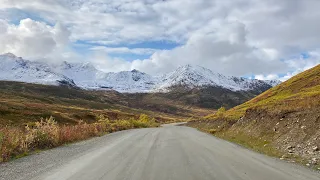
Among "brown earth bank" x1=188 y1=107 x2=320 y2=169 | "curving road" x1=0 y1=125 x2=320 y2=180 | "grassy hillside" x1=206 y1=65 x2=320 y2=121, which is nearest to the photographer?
"curving road" x1=0 y1=125 x2=320 y2=180

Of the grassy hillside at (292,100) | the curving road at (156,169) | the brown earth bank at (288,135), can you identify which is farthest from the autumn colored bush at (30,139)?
the grassy hillside at (292,100)

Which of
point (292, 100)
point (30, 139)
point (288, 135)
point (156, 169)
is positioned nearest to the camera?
point (156, 169)

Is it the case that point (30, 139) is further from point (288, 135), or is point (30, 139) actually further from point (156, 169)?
point (288, 135)

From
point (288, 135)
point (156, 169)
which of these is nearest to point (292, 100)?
point (288, 135)

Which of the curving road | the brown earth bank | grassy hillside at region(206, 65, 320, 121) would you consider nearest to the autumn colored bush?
the curving road

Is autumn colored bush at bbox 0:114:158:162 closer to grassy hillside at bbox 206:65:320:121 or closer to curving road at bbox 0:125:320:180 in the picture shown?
curving road at bbox 0:125:320:180

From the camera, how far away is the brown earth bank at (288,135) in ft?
46.9

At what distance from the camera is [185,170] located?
1026 centimetres

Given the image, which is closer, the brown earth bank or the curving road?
the curving road

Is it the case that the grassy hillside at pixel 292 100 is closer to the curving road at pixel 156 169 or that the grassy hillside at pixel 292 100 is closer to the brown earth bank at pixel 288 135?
the brown earth bank at pixel 288 135

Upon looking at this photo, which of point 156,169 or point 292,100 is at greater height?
point 292,100

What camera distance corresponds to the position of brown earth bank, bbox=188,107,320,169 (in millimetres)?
14309

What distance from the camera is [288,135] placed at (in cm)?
1831

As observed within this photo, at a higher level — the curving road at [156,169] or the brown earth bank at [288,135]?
the brown earth bank at [288,135]
